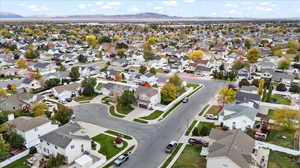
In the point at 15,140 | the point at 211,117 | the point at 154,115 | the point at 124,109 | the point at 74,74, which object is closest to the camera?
the point at 15,140

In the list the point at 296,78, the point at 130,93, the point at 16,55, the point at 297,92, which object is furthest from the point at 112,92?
the point at 16,55

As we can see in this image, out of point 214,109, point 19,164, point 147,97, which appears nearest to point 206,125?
point 214,109

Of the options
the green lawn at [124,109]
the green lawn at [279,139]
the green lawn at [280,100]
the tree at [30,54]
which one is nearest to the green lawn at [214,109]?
the green lawn at [279,139]

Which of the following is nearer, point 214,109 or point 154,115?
point 154,115

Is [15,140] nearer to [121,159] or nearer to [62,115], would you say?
[62,115]

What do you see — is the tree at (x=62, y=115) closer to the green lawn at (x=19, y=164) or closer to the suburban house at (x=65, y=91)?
the green lawn at (x=19, y=164)

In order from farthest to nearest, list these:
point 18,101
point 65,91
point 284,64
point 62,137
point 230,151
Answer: point 284,64 → point 65,91 → point 18,101 → point 62,137 → point 230,151

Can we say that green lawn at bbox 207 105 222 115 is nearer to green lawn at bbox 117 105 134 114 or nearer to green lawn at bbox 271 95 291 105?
green lawn at bbox 271 95 291 105
